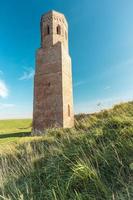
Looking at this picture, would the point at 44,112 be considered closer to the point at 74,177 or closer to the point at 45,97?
the point at 45,97

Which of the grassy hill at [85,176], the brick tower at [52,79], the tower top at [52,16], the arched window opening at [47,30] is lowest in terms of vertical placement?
the grassy hill at [85,176]

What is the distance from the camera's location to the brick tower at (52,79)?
46.7 feet

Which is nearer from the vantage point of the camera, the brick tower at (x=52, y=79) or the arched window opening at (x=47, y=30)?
the brick tower at (x=52, y=79)

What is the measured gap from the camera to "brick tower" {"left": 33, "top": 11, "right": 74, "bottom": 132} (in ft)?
46.7

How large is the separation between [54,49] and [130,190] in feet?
47.0

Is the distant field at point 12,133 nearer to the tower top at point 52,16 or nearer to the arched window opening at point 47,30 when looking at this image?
the arched window opening at point 47,30

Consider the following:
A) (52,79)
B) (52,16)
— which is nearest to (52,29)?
(52,16)

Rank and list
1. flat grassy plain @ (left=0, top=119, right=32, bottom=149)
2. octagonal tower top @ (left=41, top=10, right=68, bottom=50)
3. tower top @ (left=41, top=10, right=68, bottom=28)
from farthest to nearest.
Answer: tower top @ (left=41, top=10, right=68, bottom=28), octagonal tower top @ (left=41, top=10, right=68, bottom=50), flat grassy plain @ (left=0, top=119, right=32, bottom=149)

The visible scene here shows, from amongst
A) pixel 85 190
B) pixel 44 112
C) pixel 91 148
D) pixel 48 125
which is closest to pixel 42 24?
pixel 44 112

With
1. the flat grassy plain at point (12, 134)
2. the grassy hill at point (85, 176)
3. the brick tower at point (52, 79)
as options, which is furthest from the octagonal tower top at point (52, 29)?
the grassy hill at point (85, 176)

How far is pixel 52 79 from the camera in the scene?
48.3 feet

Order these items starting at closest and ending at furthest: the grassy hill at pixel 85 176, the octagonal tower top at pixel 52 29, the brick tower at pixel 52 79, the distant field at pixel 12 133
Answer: the grassy hill at pixel 85 176, the distant field at pixel 12 133, the brick tower at pixel 52 79, the octagonal tower top at pixel 52 29

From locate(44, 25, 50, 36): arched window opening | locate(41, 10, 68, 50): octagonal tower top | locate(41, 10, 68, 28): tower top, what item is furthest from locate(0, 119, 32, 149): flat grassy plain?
locate(41, 10, 68, 28): tower top

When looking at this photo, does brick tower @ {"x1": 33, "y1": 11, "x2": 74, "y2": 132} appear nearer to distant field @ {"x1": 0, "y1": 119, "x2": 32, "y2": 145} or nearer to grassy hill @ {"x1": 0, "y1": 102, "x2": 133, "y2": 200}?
distant field @ {"x1": 0, "y1": 119, "x2": 32, "y2": 145}
